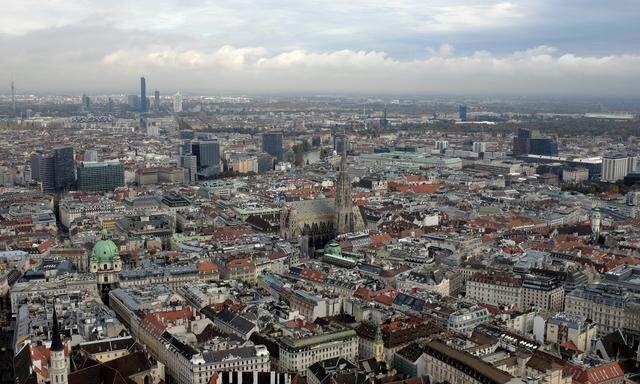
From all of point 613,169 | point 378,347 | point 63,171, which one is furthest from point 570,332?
point 63,171

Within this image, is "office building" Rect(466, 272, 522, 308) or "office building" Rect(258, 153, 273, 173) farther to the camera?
"office building" Rect(258, 153, 273, 173)

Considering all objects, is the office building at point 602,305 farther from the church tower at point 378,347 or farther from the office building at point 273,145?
the office building at point 273,145

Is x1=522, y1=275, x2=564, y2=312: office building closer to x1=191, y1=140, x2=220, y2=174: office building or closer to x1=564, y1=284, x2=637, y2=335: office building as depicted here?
x1=564, y1=284, x2=637, y2=335: office building

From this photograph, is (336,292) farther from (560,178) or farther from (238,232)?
(560,178)

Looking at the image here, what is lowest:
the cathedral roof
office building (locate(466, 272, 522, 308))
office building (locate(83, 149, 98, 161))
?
office building (locate(466, 272, 522, 308))

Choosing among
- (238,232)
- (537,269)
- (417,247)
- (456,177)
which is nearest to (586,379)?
(537,269)

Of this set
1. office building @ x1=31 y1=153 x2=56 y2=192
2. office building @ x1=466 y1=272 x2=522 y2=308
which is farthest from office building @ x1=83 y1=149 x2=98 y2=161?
office building @ x1=466 y1=272 x2=522 y2=308

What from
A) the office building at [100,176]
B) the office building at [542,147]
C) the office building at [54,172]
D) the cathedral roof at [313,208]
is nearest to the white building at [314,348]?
the cathedral roof at [313,208]
